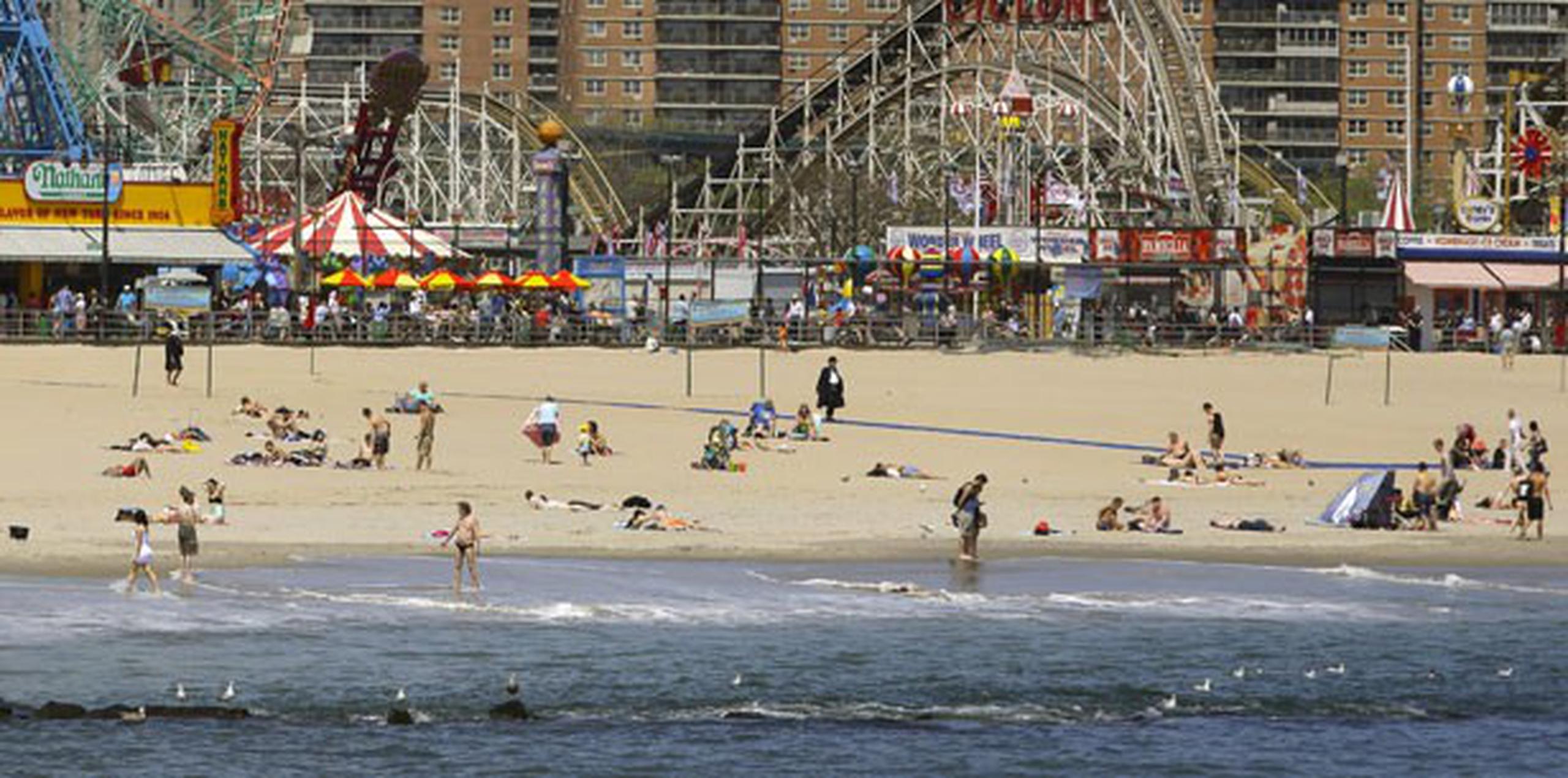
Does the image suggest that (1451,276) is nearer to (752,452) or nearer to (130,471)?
(752,452)

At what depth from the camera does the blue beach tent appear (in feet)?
136

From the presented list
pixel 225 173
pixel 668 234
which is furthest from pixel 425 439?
pixel 668 234

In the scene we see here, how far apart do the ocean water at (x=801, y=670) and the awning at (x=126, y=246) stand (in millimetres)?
37839

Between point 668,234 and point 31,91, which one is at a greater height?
point 31,91

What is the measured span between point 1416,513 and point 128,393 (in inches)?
866

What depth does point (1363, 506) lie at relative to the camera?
4131 cm

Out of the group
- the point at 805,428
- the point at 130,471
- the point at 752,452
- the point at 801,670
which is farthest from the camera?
the point at 805,428

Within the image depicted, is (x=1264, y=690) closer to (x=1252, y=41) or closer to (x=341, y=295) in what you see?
(x=341, y=295)

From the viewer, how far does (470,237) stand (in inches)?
3720

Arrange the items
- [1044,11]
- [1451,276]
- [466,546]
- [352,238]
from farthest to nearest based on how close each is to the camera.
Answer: [1044,11] → [1451,276] → [352,238] → [466,546]

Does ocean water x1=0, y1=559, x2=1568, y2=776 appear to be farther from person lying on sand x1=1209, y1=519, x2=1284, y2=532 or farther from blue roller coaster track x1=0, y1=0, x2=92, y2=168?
blue roller coaster track x1=0, y1=0, x2=92, y2=168

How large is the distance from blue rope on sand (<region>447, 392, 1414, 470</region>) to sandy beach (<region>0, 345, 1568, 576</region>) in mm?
151

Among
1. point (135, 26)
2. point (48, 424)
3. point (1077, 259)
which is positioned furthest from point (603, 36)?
point (48, 424)

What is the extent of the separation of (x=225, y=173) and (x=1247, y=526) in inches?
1577
